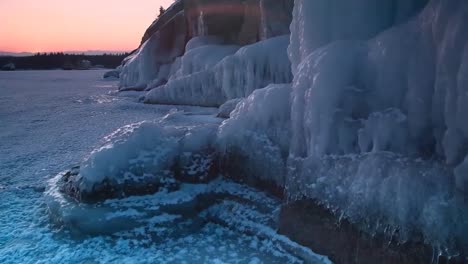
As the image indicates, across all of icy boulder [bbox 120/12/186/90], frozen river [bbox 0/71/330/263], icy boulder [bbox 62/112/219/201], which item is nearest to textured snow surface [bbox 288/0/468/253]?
frozen river [bbox 0/71/330/263]

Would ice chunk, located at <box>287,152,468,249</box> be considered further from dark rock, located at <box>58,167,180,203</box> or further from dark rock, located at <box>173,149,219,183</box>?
dark rock, located at <box>58,167,180,203</box>

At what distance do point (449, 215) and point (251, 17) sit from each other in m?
12.9

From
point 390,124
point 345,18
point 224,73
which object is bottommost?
point 390,124

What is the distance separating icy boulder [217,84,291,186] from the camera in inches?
183

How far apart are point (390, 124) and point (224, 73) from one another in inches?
331

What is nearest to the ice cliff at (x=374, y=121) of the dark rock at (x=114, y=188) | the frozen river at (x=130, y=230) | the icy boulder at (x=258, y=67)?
the frozen river at (x=130, y=230)

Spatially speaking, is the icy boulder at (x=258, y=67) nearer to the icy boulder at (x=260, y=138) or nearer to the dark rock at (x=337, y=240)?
the icy boulder at (x=260, y=138)

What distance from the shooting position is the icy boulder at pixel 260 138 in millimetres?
4641

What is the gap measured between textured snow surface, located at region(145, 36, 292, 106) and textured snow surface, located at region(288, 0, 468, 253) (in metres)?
5.86

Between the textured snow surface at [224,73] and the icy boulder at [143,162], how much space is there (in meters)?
4.88

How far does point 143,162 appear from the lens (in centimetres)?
488

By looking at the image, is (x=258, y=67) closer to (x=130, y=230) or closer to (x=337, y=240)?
(x=130, y=230)

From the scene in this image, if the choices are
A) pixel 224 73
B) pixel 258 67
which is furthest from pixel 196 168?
pixel 224 73

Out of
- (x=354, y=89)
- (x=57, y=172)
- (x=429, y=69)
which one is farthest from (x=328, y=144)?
(x=57, y=172)
